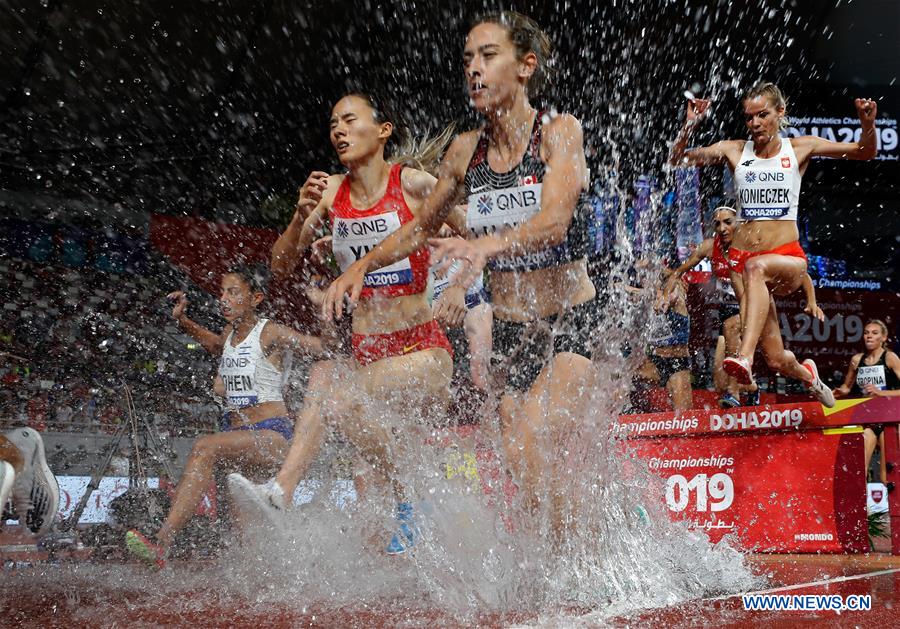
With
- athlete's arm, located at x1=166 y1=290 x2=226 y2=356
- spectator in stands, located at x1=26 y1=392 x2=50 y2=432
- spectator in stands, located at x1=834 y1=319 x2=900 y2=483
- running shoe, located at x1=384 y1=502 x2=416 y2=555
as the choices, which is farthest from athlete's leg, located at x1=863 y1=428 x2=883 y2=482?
spectator in stands, located at x1=26 y1=392 x2=50 y2=432

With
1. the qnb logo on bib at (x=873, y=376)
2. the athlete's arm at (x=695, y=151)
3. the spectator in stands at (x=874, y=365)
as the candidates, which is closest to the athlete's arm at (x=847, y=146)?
the athlete's arm at (x=695, y=151)

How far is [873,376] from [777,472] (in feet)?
13.9

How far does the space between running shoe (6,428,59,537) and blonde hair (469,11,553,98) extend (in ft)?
9.35

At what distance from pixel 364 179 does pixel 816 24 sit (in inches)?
496

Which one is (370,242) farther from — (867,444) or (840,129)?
(840,129)

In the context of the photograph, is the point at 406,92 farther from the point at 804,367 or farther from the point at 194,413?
the point at 804,367

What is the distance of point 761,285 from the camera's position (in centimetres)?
504

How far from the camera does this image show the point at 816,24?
46.1 ft

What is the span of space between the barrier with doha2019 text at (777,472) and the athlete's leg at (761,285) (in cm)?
86

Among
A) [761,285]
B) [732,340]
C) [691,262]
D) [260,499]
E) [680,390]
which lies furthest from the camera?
[680,390]

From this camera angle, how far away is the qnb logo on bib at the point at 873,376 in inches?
358

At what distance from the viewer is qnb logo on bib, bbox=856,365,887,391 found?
909cm

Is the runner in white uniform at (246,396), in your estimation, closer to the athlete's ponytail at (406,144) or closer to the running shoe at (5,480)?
the athlete's ponytail at (406,144)

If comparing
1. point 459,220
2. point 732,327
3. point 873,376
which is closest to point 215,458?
point 459,220
